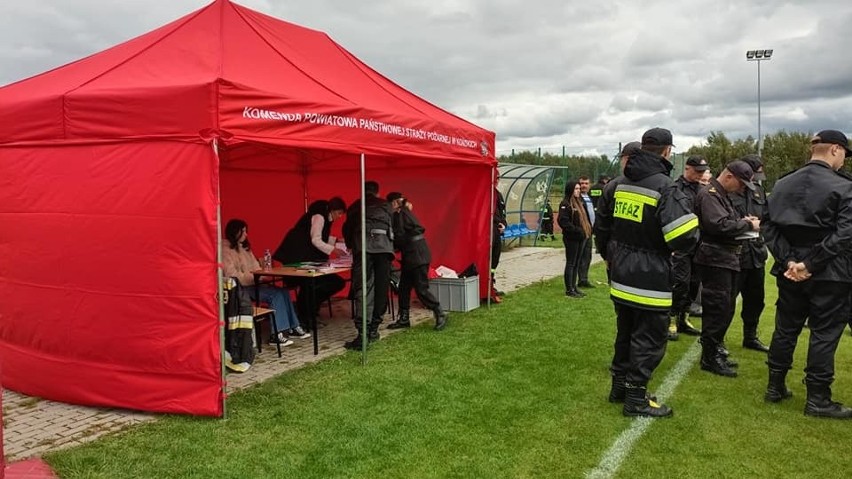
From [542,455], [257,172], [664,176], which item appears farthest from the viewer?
[257,172]

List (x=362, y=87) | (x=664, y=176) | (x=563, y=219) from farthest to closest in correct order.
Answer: (x=563, y=219) → (x=362, y=87) → (x=664, y=176)

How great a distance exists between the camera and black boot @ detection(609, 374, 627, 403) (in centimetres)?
486

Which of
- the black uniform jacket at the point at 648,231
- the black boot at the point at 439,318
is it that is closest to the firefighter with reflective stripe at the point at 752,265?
the black uniform jacket at the point at 648,231

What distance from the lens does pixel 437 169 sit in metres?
9.05

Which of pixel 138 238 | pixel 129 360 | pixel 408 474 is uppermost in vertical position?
pixel 138 238

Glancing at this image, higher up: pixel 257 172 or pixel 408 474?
pixel 257 172

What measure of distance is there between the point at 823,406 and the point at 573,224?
16.6 ft

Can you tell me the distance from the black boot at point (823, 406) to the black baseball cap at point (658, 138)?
2.12 meters

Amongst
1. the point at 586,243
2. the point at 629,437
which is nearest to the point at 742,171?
the point at 629,437

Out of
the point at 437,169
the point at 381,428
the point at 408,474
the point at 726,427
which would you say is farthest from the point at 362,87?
the point at 726,427

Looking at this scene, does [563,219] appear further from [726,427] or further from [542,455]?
[542,455]

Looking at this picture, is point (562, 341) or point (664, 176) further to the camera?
point (562, 341)

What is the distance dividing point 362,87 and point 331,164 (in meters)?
2.75

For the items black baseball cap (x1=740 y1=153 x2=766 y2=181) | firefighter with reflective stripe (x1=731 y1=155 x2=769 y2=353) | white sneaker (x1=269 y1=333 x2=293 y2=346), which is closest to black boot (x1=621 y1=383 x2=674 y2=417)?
firefighter with reflective stripe (x1=731 y1=155 x2=769 y2=353)
